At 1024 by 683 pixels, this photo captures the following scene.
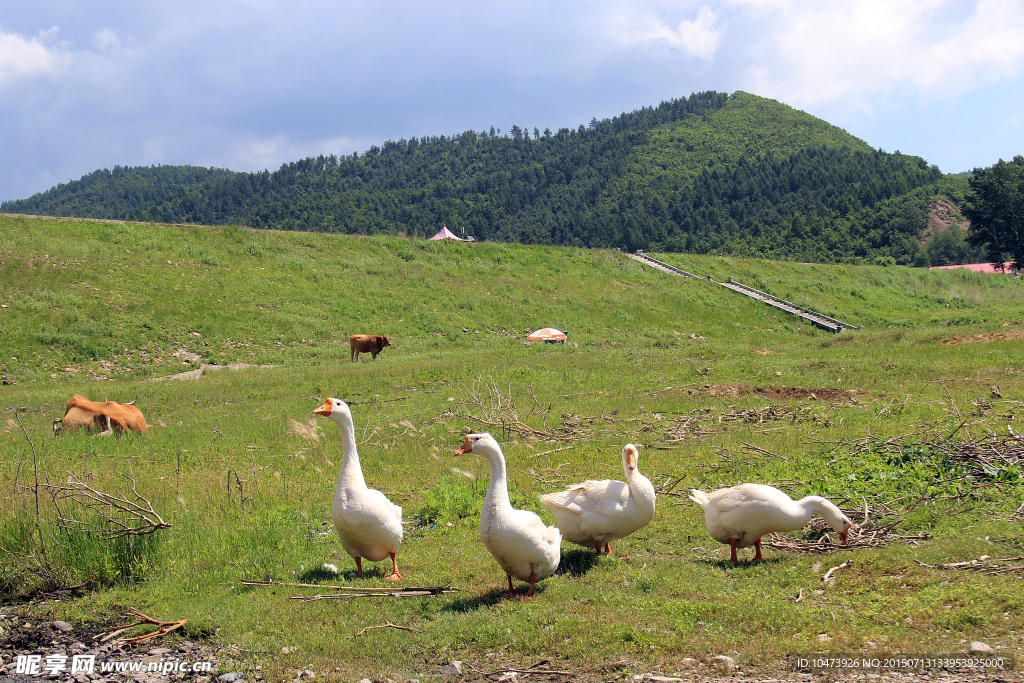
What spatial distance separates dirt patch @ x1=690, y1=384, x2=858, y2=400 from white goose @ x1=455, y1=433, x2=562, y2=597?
1250cm

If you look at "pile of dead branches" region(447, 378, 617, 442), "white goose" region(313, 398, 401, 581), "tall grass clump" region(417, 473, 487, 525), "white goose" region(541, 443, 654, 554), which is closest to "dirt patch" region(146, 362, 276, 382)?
"pile of dead branches" region(447, 378, 617, 442)

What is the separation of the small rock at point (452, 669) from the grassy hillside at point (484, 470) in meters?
0.12

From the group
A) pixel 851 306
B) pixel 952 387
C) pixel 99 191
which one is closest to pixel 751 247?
pixel 851 306

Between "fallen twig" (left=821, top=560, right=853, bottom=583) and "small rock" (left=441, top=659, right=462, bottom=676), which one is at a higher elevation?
"fallen twig" (left=821, top=560, right=853, bottom=583)

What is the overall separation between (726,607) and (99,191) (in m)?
206

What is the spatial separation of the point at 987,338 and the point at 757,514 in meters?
23.4

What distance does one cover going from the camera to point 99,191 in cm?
17588

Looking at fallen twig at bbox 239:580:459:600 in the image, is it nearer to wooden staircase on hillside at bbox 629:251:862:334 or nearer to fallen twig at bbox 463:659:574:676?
fallen twig at bbox 463:659:574:676

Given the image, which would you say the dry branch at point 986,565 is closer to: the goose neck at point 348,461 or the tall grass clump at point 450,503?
the tall grass clump at point 450,503

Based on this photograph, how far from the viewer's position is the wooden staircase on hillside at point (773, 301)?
140 ft

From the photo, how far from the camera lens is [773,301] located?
48094 millimetres

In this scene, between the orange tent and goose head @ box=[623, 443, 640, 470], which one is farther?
the orange tent

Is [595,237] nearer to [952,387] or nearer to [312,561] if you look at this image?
[952,387]

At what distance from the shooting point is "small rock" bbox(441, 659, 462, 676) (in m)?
4.99
